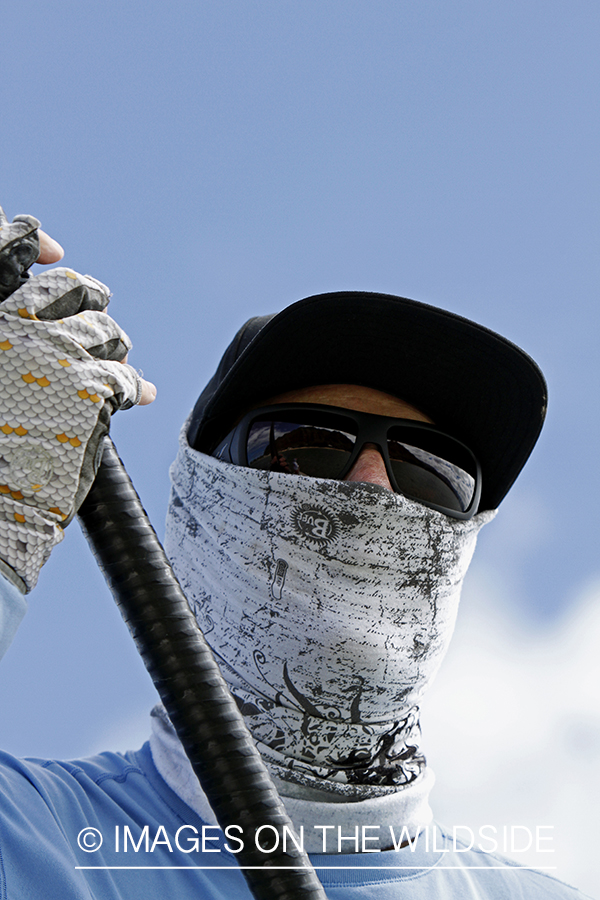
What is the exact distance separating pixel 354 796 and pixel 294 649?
56 cm

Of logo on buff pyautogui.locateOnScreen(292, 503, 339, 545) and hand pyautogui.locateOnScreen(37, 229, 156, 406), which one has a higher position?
hand pyautogui.locateOnScreen(37, 229, 156, 406)

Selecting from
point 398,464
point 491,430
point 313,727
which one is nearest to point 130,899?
point 313,727

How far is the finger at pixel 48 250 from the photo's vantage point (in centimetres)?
162

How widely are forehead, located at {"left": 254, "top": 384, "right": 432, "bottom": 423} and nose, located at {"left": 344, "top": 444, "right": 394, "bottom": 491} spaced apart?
0.23 metres

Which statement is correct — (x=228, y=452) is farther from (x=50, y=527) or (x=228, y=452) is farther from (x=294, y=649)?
(x=50, y=527)

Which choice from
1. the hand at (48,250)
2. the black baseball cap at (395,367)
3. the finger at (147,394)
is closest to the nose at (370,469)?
the black baseball cap at (395,367)

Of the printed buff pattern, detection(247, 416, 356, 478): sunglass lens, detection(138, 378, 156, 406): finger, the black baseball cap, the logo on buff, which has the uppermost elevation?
the black baseball cap

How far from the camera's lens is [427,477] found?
293 centimetres

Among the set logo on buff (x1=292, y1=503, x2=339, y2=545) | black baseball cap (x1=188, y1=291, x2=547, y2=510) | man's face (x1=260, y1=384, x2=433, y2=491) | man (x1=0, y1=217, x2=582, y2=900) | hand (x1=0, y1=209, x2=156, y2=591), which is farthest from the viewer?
man's face (x1=260, y1=384, x2=433, y2=491)

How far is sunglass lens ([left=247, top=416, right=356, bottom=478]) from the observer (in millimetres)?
2783

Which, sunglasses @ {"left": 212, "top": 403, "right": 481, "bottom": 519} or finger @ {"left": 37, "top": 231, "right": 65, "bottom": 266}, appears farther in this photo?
sunglasses @ {"left": 212, "top": 403, "right": 481, "bottom": 519}

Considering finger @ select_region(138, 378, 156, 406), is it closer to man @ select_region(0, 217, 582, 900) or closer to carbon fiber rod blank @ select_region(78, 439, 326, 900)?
man @ select_region(0, 217, 582, 900)

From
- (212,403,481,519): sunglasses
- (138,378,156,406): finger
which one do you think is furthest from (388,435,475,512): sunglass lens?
(138,378,156,406): finger

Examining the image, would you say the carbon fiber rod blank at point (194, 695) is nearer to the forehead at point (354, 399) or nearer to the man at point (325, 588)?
the man at point (325, 588)
